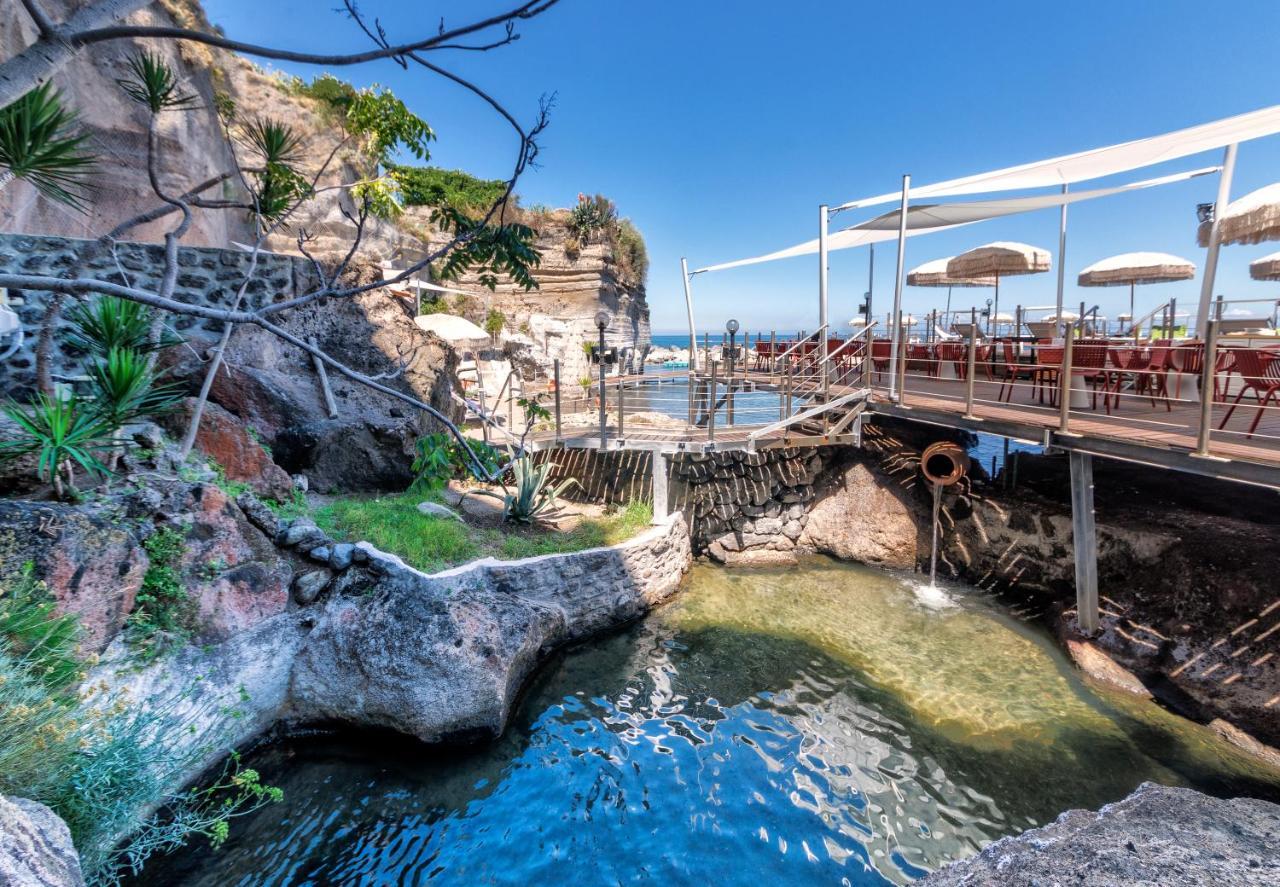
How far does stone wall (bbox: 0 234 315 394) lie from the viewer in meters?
6.15

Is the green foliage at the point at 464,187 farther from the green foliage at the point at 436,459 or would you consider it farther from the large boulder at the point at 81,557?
the large boulder at the point at 81,557

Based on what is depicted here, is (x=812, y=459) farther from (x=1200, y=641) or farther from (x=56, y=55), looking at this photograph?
(x=56, y=55)

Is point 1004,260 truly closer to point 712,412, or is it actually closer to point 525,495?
point 712,412

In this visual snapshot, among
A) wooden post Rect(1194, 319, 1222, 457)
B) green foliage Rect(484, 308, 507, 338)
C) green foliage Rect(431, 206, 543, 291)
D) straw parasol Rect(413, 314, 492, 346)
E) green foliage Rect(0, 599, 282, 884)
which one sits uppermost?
green foliage Rect(484, 308, 507, 338)

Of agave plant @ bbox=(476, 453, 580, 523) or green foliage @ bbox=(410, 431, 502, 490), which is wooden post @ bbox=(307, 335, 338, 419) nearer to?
green foliage @ bbox=(410, 431, 502, 490)

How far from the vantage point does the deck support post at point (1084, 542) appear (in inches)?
251

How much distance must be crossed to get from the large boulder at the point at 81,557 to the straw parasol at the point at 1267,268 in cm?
1469

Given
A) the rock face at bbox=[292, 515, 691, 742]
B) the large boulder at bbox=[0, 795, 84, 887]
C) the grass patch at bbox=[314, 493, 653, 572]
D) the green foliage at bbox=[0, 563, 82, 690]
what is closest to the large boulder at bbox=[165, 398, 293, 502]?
the grass patch at bbox=[314, 493, 653, 572]

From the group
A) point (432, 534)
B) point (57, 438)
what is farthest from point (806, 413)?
point (57, 438)

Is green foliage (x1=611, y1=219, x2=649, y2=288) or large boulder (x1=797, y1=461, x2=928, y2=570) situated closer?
large boulder (x1=797, y1=461, x2=928, y2=570)

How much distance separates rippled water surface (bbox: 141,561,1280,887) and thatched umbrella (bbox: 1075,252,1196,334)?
25.1 ft

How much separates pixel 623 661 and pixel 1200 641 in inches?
252

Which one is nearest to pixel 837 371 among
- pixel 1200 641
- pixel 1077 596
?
pixel 1077 596

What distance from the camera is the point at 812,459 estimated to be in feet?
33.6
